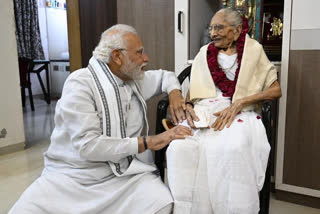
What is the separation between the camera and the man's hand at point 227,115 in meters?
1.55

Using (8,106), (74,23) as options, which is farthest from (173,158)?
(8,106)

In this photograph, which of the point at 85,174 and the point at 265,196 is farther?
the point at 265,196

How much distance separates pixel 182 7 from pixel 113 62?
3.16 feet

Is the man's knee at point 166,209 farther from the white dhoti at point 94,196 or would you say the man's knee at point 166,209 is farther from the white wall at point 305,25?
the white wall at point 305,25

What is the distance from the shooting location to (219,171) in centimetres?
140

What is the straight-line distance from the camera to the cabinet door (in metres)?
2.40

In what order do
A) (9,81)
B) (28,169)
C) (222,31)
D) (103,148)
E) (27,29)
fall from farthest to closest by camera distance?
(27,29) → (9,81) → (28,169) → (222,31) → (103,148)

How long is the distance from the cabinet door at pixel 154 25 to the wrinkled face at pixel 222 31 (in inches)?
25.1

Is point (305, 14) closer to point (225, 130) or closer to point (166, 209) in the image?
point (225, 130)

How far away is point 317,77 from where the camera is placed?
1893 millimetres

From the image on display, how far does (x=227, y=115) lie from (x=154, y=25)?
116 centimetres

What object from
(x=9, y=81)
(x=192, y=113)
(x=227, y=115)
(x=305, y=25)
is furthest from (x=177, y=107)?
(x=9, y=81)

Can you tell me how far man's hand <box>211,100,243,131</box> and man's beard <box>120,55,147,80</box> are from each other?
1.41ft

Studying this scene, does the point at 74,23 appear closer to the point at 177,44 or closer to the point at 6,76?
the point at 6,76
